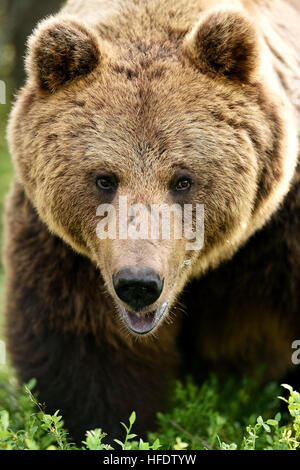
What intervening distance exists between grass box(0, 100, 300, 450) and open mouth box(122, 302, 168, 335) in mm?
523

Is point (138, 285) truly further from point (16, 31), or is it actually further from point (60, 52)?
point (16, 31)

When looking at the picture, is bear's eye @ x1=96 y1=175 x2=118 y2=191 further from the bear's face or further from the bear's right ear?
the bear's right ear

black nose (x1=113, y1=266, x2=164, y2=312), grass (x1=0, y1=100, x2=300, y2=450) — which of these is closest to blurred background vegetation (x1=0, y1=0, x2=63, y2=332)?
grass (x1=0, y1=100, x2=300, y2=450)

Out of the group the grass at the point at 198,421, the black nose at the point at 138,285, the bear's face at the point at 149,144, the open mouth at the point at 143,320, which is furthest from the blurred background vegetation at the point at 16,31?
the black nose at the point at 138,285

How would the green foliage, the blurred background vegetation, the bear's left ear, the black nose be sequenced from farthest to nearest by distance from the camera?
the blurred background vegetation → the bear's left ear → the green foliage → the black nose

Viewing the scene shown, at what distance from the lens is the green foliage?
12.8 feet

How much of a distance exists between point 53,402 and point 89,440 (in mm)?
1615

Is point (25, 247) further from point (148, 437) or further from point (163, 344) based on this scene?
point (148, 437)

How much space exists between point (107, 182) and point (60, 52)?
824mm

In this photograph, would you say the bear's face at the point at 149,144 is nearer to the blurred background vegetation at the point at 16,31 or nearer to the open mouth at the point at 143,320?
the open mouth at the point at 143,320

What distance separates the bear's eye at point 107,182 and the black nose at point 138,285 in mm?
587

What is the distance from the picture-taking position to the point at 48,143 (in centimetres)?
449

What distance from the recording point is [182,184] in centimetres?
428

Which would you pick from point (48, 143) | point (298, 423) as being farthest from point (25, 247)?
point (298, 423)
